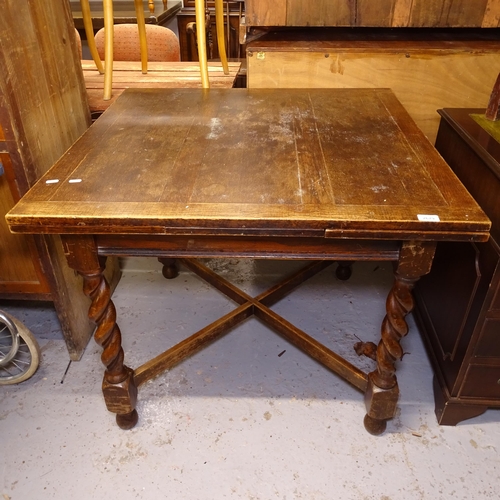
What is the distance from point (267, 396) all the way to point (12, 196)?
3.39 ft

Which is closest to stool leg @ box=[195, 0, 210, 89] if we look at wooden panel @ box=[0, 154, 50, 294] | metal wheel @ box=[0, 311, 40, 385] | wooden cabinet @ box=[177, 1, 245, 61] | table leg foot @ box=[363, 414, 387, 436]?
wooden panel @ box=[0, 154, 50, 294]

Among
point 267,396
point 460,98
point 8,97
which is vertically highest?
point 8,97

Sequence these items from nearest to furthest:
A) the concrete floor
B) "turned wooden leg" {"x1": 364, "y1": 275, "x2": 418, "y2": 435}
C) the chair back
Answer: "turned wooden leg" {"x1": 364, "y1": 275, "x2": 418, "y2": 435}, the concrete floor, the chair back

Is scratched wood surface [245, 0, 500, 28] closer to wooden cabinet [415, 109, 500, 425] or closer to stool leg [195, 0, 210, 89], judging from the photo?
stool leg [195, 0, 210, 89]

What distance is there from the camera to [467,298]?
4.40 ft

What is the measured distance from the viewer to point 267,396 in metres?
1.58

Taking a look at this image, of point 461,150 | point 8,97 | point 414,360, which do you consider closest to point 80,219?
point 8,97

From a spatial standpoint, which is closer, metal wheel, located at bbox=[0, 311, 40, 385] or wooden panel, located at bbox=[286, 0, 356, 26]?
metal wheel, located at bbox=[0, 311, 40, 385]

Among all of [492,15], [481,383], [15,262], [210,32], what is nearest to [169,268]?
[15,262]

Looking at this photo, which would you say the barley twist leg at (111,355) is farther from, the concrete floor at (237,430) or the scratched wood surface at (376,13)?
the scratched wood surface at (376,13)

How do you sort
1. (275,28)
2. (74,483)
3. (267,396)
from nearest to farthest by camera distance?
(74,483), (267,396), (275,28)

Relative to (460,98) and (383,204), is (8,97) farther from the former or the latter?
(460,98)

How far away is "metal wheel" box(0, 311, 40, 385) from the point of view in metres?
1.53

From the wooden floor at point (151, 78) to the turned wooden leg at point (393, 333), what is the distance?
123 centimetres
